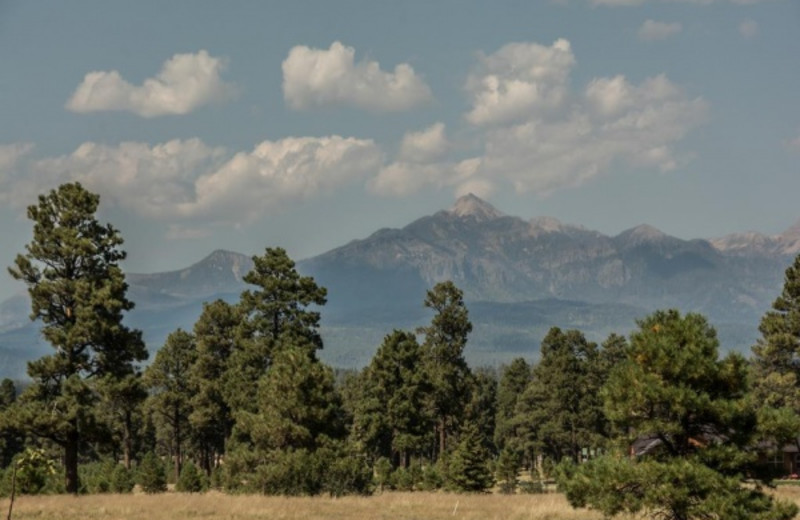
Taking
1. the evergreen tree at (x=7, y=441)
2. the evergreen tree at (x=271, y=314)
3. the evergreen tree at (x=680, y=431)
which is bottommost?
the evergreen tree at (x=7, y=441)

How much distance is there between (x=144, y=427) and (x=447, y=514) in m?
71.9

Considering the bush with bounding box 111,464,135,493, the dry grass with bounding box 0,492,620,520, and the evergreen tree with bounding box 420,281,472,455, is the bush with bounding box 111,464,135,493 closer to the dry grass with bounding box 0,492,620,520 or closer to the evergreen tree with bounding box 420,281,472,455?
the dry grass with bounding box 0,492,620,520

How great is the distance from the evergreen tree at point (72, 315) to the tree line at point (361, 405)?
0.29 feet

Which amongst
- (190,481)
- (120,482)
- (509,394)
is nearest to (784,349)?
(190,481)

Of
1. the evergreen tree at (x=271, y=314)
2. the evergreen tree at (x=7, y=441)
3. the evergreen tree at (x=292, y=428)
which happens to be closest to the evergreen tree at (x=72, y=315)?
the evergreen tree at (x=292, y=428)

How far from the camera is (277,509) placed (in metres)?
29.9

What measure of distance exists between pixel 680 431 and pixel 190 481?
35.3 meters

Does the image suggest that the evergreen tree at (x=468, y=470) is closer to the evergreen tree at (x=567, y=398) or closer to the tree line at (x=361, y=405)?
the tree line at (x=361, y=405)

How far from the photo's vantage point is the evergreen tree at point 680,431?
18547 mm

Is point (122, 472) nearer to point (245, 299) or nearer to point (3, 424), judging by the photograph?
point (3, 424)

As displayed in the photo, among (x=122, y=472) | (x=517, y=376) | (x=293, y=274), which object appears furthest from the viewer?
(x=517, y=376)

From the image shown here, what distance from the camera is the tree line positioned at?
19219 millimetres

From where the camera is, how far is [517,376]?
112 metres

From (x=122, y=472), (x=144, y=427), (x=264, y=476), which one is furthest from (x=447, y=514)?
(x=144, y=427)
